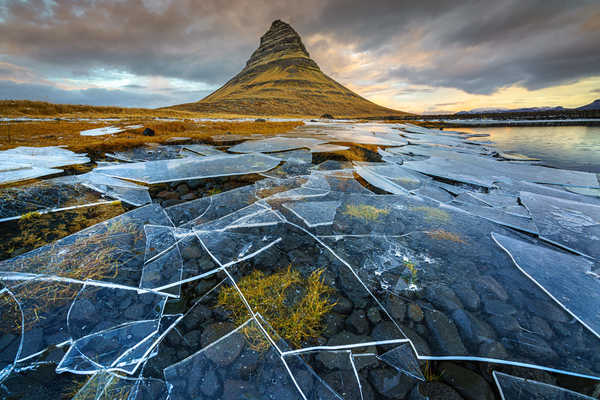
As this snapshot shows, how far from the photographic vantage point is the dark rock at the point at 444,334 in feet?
3.42

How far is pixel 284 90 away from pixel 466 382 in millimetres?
92341

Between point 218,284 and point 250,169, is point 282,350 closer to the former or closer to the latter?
point 218,284

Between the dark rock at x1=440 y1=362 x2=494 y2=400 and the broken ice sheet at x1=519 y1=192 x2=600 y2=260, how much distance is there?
1561 mm

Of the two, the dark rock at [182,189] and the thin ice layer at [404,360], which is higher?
the dark rock at [182,189]

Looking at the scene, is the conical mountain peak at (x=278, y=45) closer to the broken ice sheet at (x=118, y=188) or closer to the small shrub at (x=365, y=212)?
the broken ice sheet at (x=118, y=188)

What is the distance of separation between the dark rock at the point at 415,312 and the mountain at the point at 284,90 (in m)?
51.3

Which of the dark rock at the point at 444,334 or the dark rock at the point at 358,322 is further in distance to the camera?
the dark rock at the point at 358,322

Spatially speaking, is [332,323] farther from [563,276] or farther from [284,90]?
[284,90]

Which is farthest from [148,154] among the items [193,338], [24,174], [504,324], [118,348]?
[504,324]

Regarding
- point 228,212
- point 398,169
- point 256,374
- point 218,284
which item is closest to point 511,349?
point 256,374

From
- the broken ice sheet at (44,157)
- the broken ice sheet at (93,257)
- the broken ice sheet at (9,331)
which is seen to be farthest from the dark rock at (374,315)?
the broken ice sheet at (44,157)

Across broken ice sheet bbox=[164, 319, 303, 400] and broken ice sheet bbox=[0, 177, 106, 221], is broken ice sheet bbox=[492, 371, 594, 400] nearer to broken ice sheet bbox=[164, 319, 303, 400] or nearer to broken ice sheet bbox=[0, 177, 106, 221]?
broken ice sheet bbox=[164, 319, 303, 400]

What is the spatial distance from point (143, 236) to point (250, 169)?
1.77m

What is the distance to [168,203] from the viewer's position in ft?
8.36
